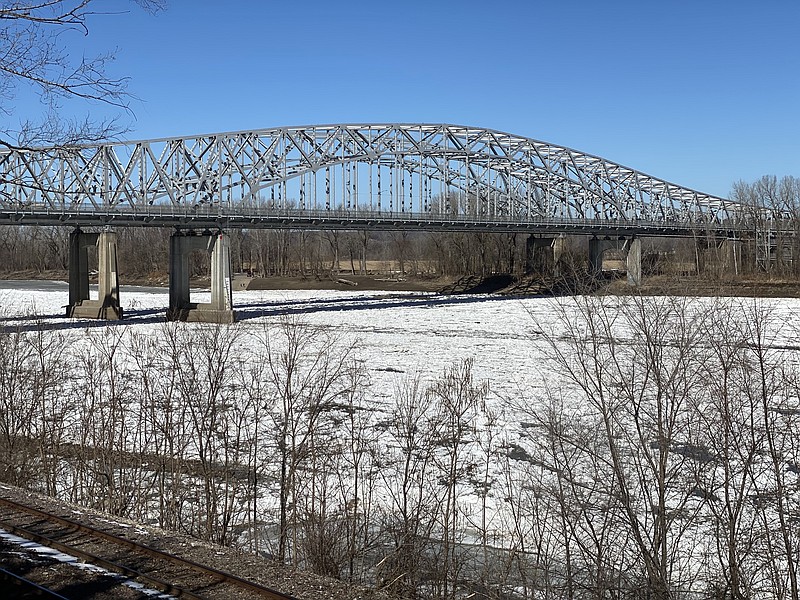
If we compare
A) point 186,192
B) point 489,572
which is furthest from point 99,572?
point 186,192

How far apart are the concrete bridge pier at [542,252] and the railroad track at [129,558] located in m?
94.6

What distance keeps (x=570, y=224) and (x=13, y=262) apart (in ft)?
371

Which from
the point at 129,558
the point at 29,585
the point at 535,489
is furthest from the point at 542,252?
the point at 29,585

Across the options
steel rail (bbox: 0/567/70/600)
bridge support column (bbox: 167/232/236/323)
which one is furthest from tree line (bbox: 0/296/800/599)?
bridge support column (bbox: 167/232/236/323)

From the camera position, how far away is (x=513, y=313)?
66.4 m

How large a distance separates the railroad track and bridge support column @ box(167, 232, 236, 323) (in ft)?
161

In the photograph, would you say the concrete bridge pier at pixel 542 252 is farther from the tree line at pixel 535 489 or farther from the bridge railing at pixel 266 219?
the tree line at pixel 535 489

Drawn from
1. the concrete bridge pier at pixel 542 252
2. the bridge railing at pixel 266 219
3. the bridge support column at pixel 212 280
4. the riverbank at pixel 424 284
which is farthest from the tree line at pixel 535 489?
the concrete bridge pier at pixel 542 252

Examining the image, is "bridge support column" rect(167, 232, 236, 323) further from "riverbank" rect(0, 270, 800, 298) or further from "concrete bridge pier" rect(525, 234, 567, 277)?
"concrete bridge pier" rect(525, 234, 567, 277)

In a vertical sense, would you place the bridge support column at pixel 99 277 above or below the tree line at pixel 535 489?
above

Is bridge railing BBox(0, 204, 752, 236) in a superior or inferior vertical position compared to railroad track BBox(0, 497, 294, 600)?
superior

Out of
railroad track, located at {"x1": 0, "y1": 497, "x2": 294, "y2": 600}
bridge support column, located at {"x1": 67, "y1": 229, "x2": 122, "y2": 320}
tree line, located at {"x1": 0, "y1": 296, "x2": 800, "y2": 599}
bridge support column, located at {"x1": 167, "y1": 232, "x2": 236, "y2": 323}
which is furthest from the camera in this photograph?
bridge support column, located at {"x1": 67, "y1": 229, "x2": 122, "y2": 320}

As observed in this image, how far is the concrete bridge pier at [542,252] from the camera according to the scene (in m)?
106

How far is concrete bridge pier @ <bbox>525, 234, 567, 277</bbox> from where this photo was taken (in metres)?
106
